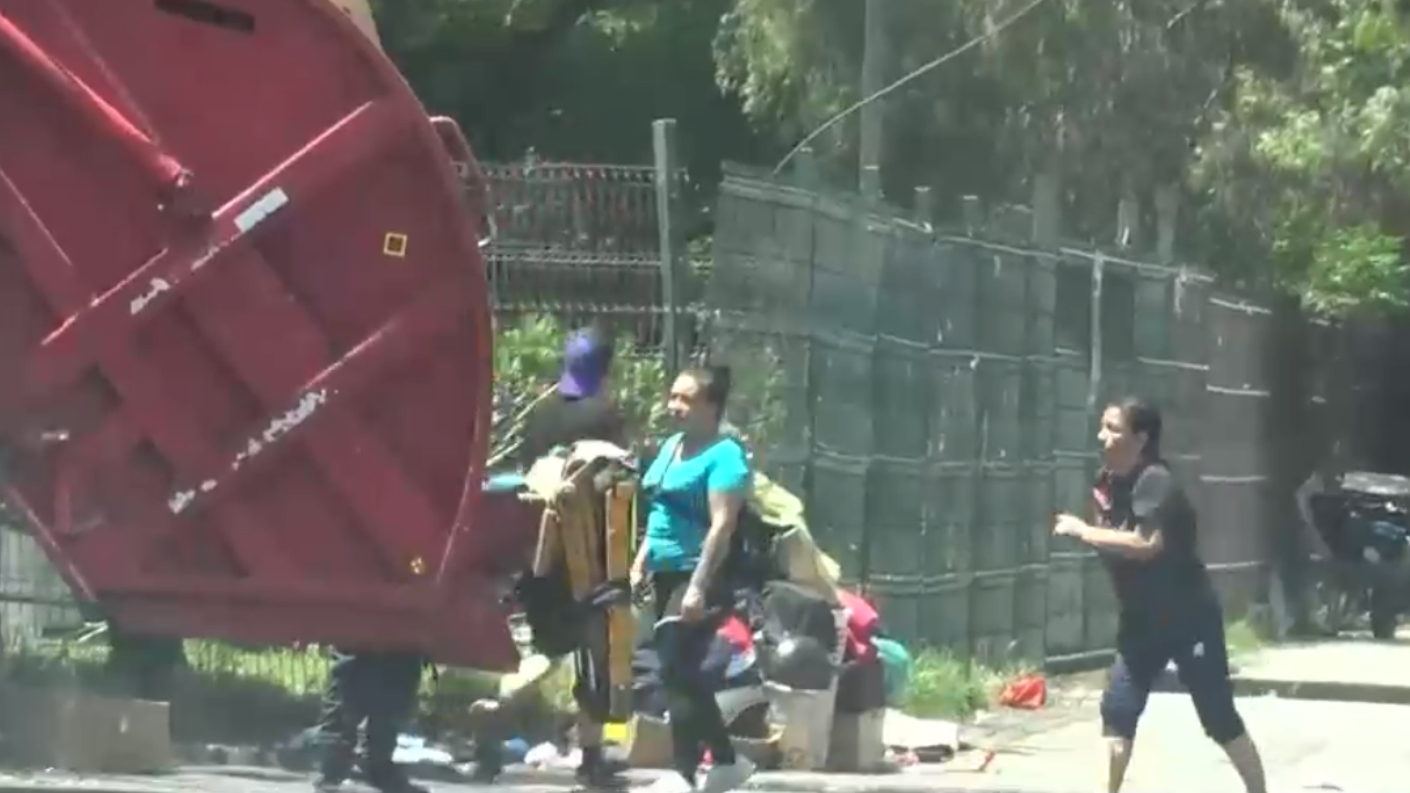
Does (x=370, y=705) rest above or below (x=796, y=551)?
below

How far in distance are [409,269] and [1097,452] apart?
7.37m

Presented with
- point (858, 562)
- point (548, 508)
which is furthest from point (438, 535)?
point (858, 562)

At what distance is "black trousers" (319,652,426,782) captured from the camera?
9859 millimetres

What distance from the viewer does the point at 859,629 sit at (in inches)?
454

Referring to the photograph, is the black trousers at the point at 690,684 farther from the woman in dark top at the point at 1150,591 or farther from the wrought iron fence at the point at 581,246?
the wrought iron fence at the point at 581,246

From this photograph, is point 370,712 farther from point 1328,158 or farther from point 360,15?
point 1328,158

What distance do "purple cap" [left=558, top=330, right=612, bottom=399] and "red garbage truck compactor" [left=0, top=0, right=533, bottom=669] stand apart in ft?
2.19

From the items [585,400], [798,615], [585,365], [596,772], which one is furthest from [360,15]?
[798,615]

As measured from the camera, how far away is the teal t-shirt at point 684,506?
973 cm

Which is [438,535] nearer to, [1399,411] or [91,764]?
[91,764]

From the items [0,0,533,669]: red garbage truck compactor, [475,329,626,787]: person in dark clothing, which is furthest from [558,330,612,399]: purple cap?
[0,0,533,669]: red garbage truck compactor

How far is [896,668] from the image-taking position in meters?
12.6

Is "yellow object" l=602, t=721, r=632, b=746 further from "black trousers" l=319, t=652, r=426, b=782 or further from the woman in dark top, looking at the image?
the woman in dark top

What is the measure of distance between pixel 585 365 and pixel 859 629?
1985 mm
